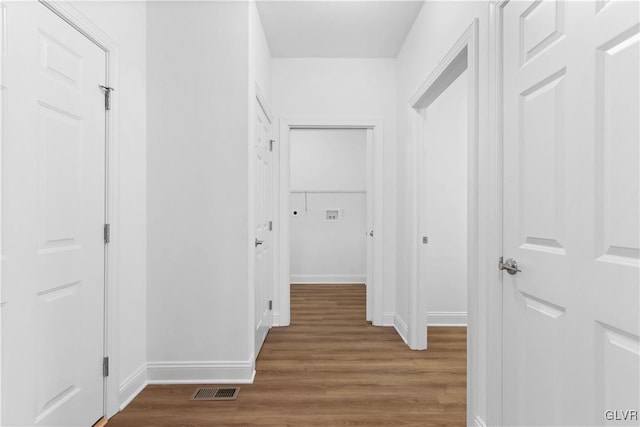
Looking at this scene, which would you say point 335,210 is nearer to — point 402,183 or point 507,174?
point 402,183

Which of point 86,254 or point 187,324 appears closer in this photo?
point 86,254

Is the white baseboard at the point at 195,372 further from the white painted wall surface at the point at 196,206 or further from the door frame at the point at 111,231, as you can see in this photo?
the door frame at the point at 111,231

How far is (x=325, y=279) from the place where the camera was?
20.3 feet

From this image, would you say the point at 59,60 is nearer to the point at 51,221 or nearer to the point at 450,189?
the point at 51,221

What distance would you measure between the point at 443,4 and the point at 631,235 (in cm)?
199

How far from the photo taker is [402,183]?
11.7 ft

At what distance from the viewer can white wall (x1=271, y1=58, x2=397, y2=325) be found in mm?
3891

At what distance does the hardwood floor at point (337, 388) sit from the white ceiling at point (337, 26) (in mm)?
2756

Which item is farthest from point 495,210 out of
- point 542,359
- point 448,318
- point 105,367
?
point 448,318

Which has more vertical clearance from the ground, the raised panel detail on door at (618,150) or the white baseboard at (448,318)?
the raised panel detail on door at (618,150)

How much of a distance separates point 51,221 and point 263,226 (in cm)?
185

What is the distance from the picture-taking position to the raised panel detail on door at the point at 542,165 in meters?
1.32

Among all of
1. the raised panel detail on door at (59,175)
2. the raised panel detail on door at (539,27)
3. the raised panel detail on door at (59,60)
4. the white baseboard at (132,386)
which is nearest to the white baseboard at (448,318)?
the white baseboard at (132,386)

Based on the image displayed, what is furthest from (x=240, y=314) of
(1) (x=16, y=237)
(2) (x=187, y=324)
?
(1) (x=16, y=237)
